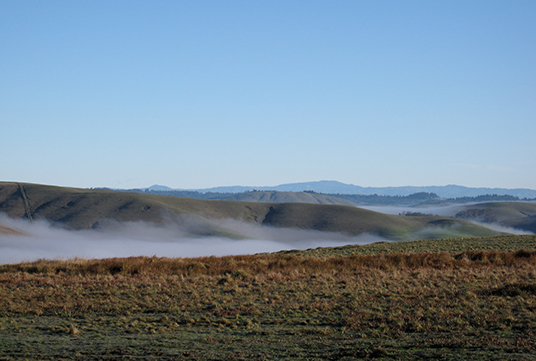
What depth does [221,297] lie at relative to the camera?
61.5ft

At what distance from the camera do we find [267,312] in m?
16.0

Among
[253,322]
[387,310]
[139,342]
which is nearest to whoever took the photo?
[139,342]

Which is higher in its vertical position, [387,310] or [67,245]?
[387,310]

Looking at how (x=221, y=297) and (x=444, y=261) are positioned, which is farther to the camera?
(x=444, y=261)

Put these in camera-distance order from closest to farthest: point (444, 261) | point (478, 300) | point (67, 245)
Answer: point (478, 300) → point (444, 261) → point (67, 245)

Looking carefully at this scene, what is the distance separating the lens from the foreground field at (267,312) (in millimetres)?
11422

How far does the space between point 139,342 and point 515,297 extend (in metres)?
13.1

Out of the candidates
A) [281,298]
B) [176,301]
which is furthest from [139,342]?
[281,298]

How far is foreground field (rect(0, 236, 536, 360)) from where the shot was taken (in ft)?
37.5

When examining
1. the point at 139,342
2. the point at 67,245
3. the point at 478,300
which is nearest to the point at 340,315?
the point at 478,300

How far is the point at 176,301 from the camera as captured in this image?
17938mm

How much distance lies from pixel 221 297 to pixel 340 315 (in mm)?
5373

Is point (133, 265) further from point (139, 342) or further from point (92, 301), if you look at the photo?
point (139, 342)

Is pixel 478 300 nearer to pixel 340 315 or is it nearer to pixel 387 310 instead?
pixel 387 310
